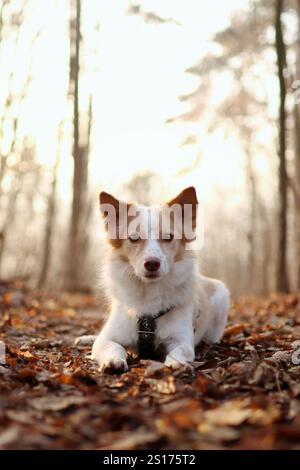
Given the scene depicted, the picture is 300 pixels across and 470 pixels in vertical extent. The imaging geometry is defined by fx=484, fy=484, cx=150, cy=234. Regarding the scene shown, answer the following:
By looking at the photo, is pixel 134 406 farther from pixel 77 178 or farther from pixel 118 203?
pixel 77 178

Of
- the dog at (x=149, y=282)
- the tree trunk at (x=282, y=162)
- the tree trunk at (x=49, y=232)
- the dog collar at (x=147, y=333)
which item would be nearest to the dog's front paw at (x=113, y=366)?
the dog at (x=149, y=282)

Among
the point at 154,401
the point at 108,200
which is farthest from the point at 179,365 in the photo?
the point at 108,200

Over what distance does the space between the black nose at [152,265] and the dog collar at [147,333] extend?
610 mm

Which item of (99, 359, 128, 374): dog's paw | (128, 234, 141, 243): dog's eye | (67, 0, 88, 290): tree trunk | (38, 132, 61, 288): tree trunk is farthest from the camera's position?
(38, 132, 61, 288): tree trunk

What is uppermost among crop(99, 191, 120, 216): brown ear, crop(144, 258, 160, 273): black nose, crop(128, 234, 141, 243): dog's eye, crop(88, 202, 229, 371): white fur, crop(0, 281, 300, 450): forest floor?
crop(99, 191, 120, 216): brown ear

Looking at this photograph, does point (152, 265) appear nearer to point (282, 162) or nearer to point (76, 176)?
point (282, 162)

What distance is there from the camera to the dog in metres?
4.66

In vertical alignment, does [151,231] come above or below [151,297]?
above

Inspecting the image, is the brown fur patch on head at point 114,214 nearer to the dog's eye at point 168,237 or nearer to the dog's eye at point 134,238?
the dog's eye at point 134,238

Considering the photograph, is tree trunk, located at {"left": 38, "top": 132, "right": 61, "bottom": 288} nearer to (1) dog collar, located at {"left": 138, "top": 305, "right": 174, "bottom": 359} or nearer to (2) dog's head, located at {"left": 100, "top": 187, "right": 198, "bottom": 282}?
(2) dog's head, located at {"left": 100, "top": 187, "right": 198, "bottom": 282}

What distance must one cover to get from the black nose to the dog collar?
2.00 ft

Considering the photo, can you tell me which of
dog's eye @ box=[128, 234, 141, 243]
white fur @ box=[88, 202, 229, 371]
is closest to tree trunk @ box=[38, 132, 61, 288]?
white fur @ box=[88, 202, 229, 371]

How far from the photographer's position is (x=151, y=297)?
195 inches

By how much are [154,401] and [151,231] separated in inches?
73.4
